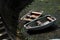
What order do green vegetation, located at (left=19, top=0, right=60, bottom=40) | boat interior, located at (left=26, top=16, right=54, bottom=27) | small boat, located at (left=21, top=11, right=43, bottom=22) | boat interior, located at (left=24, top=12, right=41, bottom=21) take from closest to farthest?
green vegetation, located at (left=19, top=0, right=60, bottom=40)
boat interior, located at (left=26, top=16, right=54, bottom=27)
small boat, located at (left=21, top=11, right=43, bottom=22)
boat interior, located at (left=24, top=12, right=41, bottom=21)

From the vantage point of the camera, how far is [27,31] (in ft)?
21.6

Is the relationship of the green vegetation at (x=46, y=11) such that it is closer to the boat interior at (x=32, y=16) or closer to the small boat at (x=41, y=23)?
the small boat at (x=41, y=23)

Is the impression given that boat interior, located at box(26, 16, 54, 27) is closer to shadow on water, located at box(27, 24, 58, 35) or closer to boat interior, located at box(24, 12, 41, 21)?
shadow on water, located at box(27, 24, 58, 35)

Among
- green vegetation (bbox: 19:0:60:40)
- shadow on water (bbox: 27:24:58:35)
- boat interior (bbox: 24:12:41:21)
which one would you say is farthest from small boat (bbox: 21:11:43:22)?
shadow on water (bbox: 27:24:58:35)

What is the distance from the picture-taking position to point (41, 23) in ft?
22.3

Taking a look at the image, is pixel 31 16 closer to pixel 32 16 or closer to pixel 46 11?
pixel 32 16

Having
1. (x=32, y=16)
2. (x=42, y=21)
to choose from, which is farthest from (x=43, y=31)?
(x=32, y=16)

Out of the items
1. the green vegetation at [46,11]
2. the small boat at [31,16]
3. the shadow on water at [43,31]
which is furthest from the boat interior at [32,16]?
the shadow on water at [43,31]

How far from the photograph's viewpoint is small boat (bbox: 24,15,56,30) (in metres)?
6.44

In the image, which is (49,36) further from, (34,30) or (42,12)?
(42,12)

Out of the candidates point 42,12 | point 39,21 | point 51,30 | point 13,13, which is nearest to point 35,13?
point 42,12

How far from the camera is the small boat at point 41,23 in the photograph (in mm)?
6445

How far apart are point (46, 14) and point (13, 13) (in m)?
4.41

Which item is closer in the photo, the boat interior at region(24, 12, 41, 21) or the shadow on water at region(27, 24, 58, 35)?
the shadow on water at region(27, 24, 58, 35)
